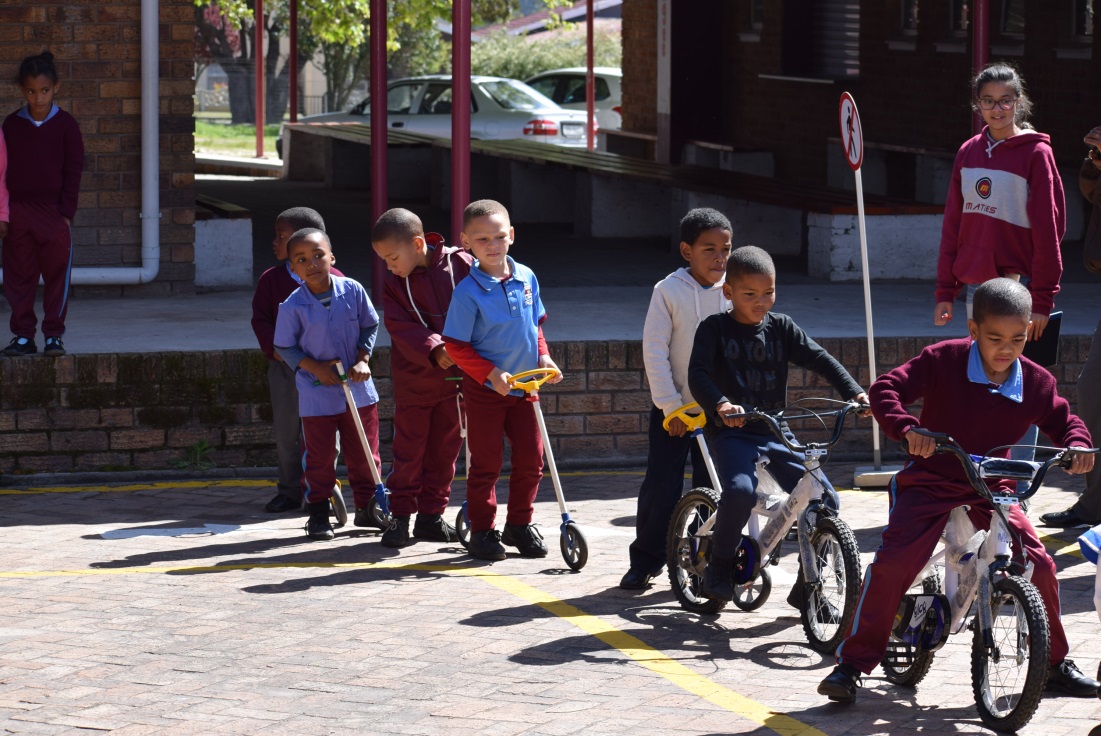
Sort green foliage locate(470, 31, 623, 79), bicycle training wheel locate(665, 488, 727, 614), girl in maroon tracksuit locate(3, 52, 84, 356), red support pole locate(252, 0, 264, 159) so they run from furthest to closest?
green foliage locate(470, 31, 623, 79)
red support pole locate(252, 0, 264, 159)
girl in maroon tracksuit locate(3, 52, 84, 356)
bicycle training wheel locate(665, 488, 727, 614)

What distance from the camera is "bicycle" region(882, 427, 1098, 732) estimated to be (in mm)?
5246

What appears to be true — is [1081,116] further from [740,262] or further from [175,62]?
[740,262]

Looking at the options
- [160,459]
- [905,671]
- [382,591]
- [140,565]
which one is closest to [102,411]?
[160,459]

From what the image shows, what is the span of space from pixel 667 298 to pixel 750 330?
0.46m

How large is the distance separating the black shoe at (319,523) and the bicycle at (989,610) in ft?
10.4

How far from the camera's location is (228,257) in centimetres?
1326

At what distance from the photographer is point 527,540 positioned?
25.5 ft

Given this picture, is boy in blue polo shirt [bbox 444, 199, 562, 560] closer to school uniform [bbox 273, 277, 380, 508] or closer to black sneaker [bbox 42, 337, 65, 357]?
school uniform [bbox 273, 277, 380, 508]

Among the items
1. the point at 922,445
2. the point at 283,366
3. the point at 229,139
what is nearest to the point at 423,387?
the point at 283,366

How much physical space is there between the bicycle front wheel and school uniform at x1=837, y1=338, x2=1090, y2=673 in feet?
0.49

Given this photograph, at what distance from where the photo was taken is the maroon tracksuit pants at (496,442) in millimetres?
7549

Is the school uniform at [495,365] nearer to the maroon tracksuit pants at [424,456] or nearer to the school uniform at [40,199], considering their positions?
the maroon tracksuit pants at [424,456]

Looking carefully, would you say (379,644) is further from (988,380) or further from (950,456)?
(988,380)

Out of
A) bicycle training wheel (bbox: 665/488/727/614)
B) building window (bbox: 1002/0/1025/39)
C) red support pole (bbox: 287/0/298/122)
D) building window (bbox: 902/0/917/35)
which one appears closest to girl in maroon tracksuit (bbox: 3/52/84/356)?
bicycle training wheel (bbox: 665/488/727/614)
